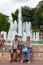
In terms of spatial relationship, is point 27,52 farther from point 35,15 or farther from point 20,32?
point 35,15

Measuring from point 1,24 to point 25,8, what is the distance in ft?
28.9

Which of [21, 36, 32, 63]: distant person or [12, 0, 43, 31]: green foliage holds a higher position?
[12, 0, 43, 31]: green foliage

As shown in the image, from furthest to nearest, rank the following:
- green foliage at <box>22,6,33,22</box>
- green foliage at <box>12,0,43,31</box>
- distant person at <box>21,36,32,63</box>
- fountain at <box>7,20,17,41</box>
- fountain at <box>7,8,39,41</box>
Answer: green foliage at <box>22,6,33,22</box>, green foliage at <box>12,0,43,31</box>, fountain at <box>7,8,39,41</box>, fountain at <box>7,20,17,41</box>, distant person at <box>21,36,32,63</box>

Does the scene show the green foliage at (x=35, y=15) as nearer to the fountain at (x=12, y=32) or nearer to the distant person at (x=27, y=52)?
the fountain at (x=12, y=32)

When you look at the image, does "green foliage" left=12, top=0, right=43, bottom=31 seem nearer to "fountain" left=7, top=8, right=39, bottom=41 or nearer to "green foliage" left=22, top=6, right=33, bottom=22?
"green foliage" left=22, top=6, right=33, bottom=22

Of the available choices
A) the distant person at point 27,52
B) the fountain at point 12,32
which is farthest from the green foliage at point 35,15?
the distant person at point 27,52

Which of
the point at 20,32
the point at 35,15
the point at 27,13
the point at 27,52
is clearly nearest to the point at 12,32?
the point at 20,32

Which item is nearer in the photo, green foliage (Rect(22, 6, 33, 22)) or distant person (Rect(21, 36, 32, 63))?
distant person (Rect(21, 36, 32, 63))

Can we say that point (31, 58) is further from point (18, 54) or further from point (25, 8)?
point (25, 8)

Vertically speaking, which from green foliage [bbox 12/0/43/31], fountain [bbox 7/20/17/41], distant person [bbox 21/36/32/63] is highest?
green foliage [bbox 12/0/43/31]

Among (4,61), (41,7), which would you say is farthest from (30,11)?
(4,61)

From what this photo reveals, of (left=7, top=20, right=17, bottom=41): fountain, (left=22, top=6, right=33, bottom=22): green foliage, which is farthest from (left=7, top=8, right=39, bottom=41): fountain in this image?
(left=22, top=6, right=33, bottom=22): green foliage

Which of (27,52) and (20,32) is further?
(20,32)

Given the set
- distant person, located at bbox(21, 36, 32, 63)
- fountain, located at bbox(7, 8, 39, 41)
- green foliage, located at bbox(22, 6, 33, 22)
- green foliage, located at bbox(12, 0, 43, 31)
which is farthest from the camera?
green foliage, located at bbox(22, 6, 33, 22)
